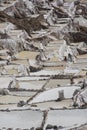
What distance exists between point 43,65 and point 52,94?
13.5 feet

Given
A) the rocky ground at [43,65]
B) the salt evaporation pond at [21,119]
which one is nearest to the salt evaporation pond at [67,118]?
the rocky ground at [43,65]

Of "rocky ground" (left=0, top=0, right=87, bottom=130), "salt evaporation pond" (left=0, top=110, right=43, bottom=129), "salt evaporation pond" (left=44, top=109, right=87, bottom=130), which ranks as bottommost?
"rocky ground" (left=0, top=0, right=87, bottom=130)

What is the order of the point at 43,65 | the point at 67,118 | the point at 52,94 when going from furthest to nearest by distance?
the point at 43,65, the point at 52,94, the point at 67,118

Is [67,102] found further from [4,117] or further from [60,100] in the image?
[4,117]

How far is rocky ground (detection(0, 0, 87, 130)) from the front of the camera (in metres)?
6.38

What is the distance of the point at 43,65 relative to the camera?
1159cm

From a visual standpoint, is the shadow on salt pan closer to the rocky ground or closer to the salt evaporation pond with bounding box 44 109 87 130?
the rocky ground

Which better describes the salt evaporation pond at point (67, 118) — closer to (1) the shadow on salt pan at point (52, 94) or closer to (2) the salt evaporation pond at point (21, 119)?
(2) the salt evaporation pond at point (21, 119)

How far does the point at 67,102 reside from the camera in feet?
23.1

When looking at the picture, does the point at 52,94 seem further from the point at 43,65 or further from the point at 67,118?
the point at 43,65

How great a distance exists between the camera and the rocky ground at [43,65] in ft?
20.9

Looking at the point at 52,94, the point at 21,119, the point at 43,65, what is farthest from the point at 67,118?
the point at 43,65

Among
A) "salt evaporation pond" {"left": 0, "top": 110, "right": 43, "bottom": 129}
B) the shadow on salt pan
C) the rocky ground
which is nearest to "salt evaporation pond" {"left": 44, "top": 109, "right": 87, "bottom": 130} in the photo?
the rocky ground

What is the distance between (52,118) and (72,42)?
8.88 meters
